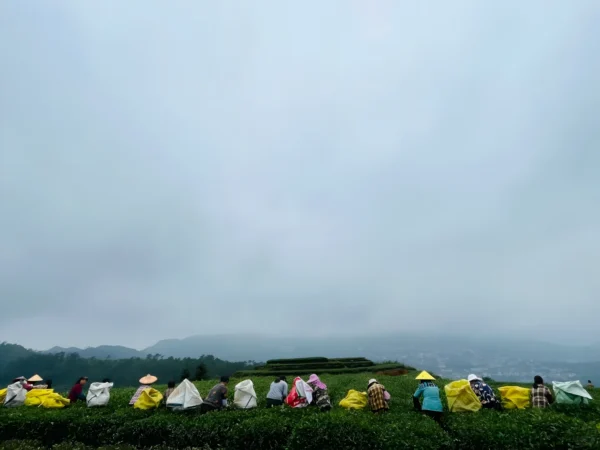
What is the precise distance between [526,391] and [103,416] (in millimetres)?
16071

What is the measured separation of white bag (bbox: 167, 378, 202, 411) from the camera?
44.3 ft

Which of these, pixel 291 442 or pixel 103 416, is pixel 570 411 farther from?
pixel 103 416

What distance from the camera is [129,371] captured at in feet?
331

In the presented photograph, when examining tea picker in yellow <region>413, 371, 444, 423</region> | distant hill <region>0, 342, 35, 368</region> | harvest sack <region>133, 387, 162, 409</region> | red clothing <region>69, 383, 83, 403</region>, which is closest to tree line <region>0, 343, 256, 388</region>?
distant hill <region>0, 342, 35, 368</region>

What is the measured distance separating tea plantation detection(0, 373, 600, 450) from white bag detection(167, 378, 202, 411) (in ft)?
1.09

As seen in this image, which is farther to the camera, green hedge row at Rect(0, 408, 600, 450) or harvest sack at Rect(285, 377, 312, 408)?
harvest sack at Rect(285, 377, 312, 408)

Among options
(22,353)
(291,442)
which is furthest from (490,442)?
(22,353)

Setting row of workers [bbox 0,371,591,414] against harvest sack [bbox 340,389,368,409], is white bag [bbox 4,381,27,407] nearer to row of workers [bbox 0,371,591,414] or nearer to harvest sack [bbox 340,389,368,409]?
row of workers [bbox 0,371,591,414]

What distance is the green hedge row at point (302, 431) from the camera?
29.2 feet

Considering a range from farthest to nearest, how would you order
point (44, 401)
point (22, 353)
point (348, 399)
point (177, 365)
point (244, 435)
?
point (22, 353)
point (177, 365)
point (44, 401)
point (348, 399)
point (244, 435)

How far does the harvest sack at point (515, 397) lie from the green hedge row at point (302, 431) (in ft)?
7.46

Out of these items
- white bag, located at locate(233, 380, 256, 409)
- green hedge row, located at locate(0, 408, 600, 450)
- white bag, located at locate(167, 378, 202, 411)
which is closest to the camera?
green hedge row, located at locate(0, 408, 600, 450)

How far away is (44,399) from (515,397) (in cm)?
2005

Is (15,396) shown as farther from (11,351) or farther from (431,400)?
(11,351)
